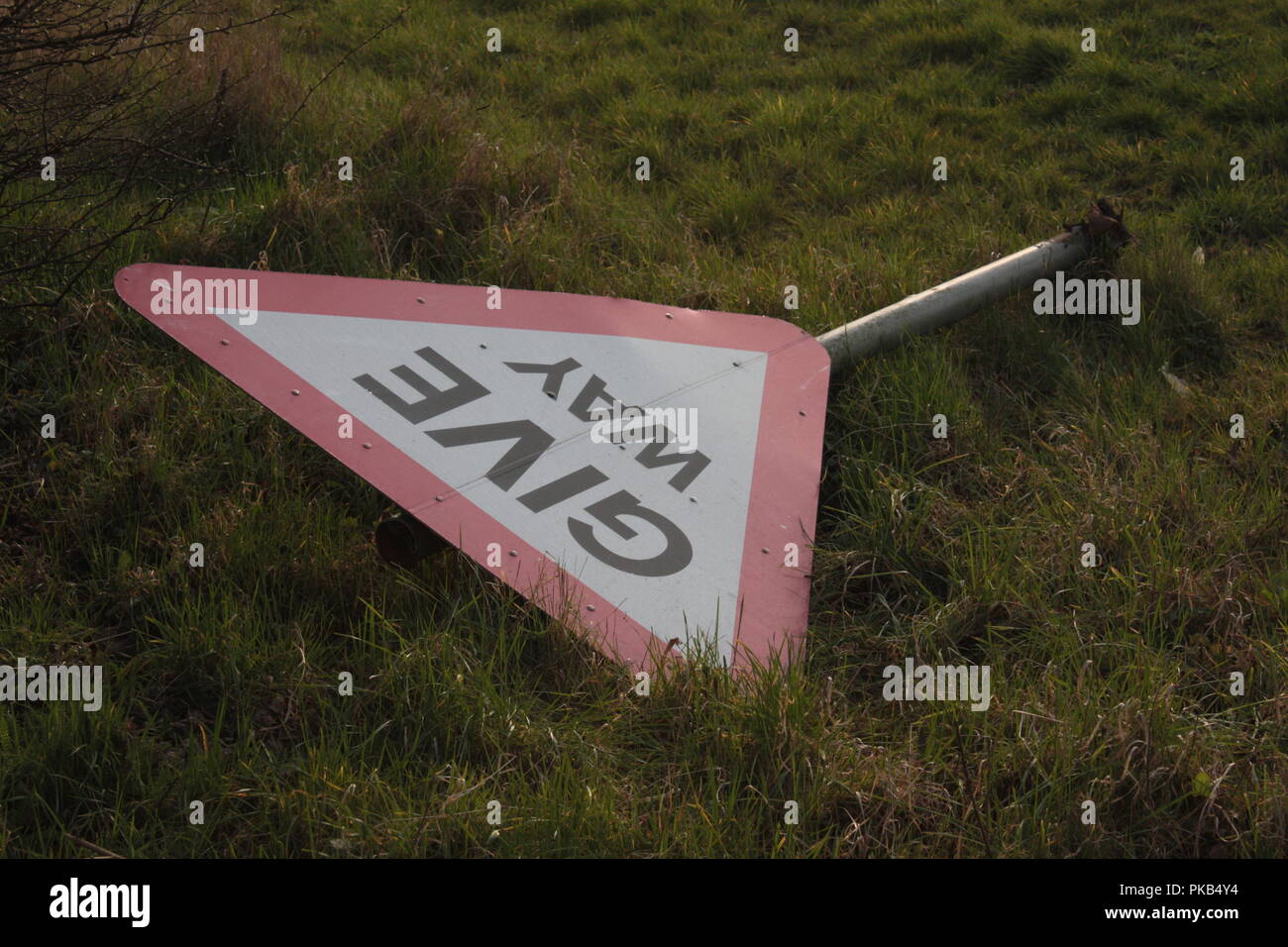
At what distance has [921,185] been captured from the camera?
5043 millimetres

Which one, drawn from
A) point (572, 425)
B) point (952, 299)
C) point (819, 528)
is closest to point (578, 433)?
point (572, 425)

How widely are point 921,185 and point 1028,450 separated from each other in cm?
200

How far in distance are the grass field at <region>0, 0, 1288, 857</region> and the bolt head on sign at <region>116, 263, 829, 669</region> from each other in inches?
5.7

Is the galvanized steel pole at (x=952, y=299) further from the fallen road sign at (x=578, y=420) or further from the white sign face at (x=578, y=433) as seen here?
the white sign face at (x=578, y=433)

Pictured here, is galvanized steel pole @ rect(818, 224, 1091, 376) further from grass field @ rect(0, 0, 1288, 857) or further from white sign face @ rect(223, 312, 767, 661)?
white sign face @ rect(223, 312, 767, 661)

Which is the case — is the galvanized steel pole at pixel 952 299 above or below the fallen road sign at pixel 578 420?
above

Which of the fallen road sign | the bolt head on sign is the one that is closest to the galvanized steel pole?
the fallen road sign

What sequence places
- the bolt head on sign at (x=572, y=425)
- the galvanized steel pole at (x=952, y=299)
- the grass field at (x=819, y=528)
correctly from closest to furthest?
the grass field at (x=819, y=528) → the bolt head on sign at (x=572, y=425) → the galvanized steel pole at (x=952, y=299)

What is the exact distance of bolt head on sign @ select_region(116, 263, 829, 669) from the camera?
2.69 m

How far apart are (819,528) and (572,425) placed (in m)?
0.74

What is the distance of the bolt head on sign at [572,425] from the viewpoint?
2693mm

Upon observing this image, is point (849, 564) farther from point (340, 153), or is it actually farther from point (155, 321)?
point (340, 153)

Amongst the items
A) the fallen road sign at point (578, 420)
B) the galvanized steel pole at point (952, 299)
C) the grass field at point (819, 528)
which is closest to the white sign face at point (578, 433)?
the fallen road sign at point (578, 420)

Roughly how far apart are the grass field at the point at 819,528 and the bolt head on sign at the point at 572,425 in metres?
0.15
